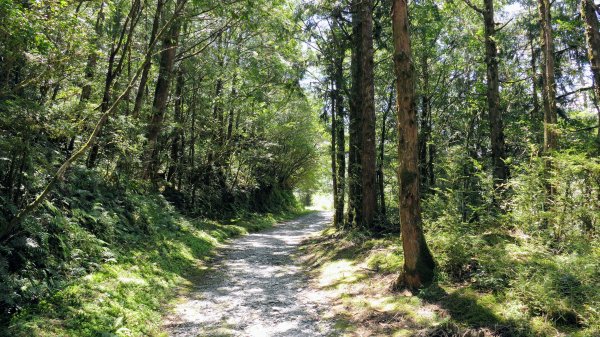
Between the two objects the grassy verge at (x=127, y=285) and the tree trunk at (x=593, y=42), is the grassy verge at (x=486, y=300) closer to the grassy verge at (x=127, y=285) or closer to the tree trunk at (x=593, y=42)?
the grassy verge at (x=127, y=285)

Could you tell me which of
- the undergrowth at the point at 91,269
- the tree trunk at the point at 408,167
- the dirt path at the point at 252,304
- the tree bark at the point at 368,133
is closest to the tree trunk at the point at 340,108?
the tree bark at the point at 368,133

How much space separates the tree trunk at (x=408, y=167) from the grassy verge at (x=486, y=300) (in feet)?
1.17

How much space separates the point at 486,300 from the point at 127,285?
244 inches

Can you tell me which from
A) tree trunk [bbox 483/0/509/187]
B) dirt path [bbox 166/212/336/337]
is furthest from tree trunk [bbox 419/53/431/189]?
dirt path [bbox 166/212/336/337]

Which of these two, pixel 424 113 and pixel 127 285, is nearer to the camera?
pixel 127 285

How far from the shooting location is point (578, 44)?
12.5 metres

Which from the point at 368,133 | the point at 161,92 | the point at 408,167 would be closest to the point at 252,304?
the point at 408,167

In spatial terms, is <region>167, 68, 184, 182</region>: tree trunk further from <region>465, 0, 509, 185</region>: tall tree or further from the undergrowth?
<region>465, 0, 509, 185</region>: tall tree

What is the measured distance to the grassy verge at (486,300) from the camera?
448 cm

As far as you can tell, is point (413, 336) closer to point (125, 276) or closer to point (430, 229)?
point (430, 229)

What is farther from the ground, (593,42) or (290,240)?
(593,42)

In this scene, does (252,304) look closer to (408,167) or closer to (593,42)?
(408,167)

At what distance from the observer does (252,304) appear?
756 centimetres

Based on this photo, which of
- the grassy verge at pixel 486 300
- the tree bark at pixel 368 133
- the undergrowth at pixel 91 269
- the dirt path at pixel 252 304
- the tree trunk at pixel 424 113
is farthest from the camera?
the tree trunk at pixel 424 113
